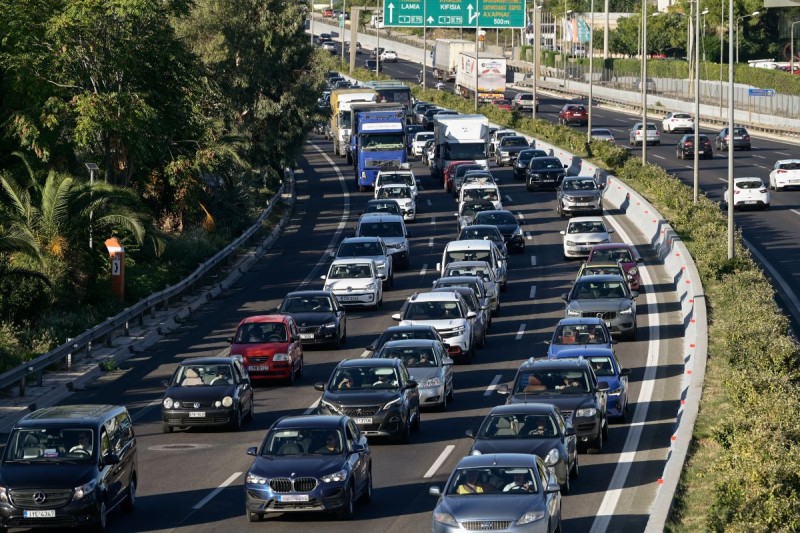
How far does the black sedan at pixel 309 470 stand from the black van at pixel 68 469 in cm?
190

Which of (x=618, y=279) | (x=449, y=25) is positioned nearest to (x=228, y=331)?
(x=618, y=279)

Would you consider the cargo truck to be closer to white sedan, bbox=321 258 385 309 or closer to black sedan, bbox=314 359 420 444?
white sedan, bbox=321 258 385 309

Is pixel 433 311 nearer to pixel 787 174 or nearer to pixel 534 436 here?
pixel 534 436

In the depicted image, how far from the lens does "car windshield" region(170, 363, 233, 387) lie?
2688 centimetres

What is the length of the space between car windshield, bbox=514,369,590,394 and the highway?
3.96ft

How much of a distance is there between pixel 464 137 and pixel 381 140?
466cm

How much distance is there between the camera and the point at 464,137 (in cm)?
7131

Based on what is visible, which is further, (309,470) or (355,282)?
(355,282)

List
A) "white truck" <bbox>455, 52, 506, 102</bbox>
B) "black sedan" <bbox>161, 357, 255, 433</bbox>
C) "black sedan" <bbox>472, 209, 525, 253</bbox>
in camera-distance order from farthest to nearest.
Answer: "white truck" <bbox>455, 52, 506, 102</bbox>, "black sedan" <bbox>472, 209, 525, 253</bbox>, "black sedan" <bbox>161, 357, 255, 433</bbox>

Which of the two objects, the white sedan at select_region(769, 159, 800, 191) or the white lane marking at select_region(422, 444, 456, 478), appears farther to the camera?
the white sedan at select_region(769, 159, 800, 191)

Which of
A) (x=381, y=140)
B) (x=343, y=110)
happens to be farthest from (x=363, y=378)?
(x=343, y=110)

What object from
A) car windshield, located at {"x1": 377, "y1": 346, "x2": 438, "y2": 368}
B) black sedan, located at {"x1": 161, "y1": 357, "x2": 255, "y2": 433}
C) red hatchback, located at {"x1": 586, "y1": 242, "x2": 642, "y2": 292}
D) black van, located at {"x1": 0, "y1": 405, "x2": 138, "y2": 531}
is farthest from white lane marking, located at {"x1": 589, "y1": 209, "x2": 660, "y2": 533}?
black sedan, located at {"x1": 161, "y1": 357, "x2": 255, "y2": 433}

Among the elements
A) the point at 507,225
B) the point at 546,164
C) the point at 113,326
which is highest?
the point at 546,164

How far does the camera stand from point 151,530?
19594 mm
